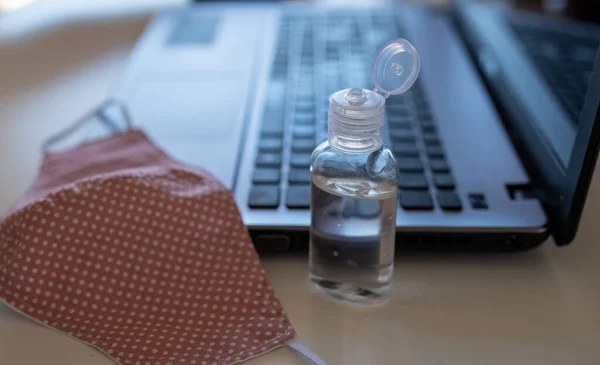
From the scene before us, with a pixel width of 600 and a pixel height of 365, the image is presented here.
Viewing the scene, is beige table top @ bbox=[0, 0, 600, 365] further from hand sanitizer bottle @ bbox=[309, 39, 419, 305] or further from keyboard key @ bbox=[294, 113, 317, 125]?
keyboard key @ bbox=[294, 113, 317, 125]

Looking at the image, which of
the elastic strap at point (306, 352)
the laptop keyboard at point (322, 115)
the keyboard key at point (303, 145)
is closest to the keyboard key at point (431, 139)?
the laptop keyboard at point (322, 115)

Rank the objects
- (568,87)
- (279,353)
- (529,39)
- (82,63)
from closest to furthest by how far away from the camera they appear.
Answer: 1. (279,353)
2. (568,87)
3. (529,39)
4. (82,63)

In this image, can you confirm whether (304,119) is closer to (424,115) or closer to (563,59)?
(424,115)

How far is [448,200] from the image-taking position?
1.62 feet

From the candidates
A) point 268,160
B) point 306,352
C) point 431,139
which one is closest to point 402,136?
point 431,139

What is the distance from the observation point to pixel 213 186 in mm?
497

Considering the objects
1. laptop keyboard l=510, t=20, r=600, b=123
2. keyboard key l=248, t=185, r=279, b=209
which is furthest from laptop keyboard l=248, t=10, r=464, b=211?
laptop keyboard l=510, t=20, r=600, b=123

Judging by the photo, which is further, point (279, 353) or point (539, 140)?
point (539, 140)

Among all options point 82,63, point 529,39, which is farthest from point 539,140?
point 82,63

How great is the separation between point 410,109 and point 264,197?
22cm

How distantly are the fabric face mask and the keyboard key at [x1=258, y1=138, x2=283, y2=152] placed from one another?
0.29 ft

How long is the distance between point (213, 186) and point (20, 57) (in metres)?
0.52

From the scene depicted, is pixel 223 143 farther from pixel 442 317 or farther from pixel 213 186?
pixel 442 317

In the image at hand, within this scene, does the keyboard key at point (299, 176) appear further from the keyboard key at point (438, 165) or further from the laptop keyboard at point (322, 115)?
the keyboard key at point (438, 165)
